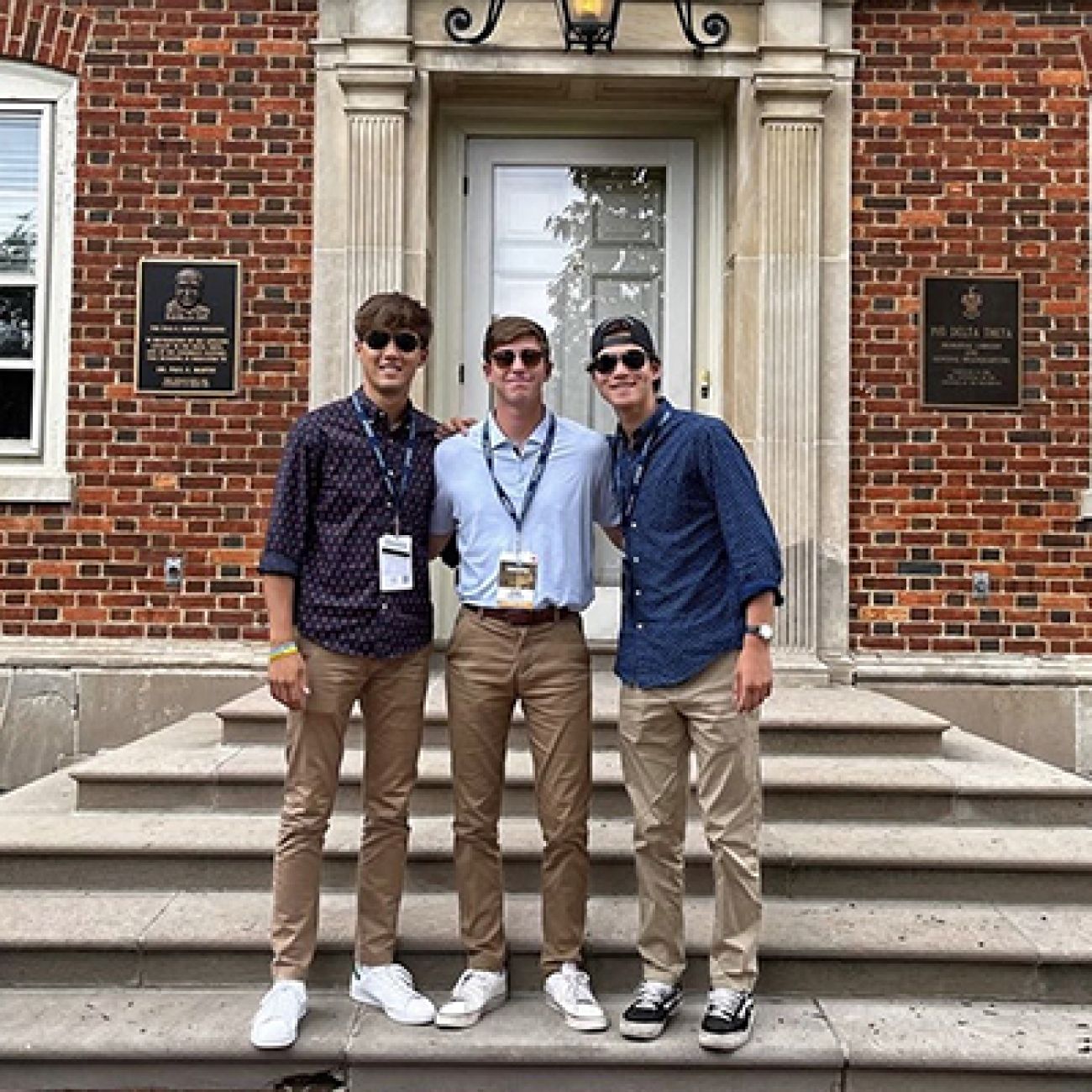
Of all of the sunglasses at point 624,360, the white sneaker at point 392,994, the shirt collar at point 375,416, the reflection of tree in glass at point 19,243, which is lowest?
the white sneaker at point 392,994

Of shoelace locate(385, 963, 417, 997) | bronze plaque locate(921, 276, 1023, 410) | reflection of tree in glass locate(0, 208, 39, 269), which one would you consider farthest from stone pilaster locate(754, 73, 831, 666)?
reflection of tree in glass locate(0, 208, 39, 269)

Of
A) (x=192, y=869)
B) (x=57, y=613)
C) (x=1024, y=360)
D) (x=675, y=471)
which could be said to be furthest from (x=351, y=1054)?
(x=1024, y=360)

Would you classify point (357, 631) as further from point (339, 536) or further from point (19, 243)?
point (19, 243)

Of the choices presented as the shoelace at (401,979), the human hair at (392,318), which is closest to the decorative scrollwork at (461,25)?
the human hair at (392,318)

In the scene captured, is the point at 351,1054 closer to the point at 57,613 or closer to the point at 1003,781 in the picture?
the point at 1003,781

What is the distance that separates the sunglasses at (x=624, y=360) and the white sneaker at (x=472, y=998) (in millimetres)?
1818

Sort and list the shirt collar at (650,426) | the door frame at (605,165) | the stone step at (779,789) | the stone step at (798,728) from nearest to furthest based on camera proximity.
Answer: the shirt collar at (650,426)
the stone step at (779,789)
the stone step at (798,728)
the door frame at (605,165)

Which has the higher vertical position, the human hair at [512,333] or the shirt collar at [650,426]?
the human hair at [512,333]

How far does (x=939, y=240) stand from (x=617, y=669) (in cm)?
367

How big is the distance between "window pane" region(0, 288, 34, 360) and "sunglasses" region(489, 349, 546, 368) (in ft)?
12.5

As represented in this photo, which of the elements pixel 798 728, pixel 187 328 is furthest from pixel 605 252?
pixel 798 728

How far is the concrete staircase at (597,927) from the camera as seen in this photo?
304cm

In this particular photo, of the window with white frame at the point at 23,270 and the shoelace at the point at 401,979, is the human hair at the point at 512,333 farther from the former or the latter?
the window with white frame at the point at 23,270

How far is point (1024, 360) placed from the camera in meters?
5.76
